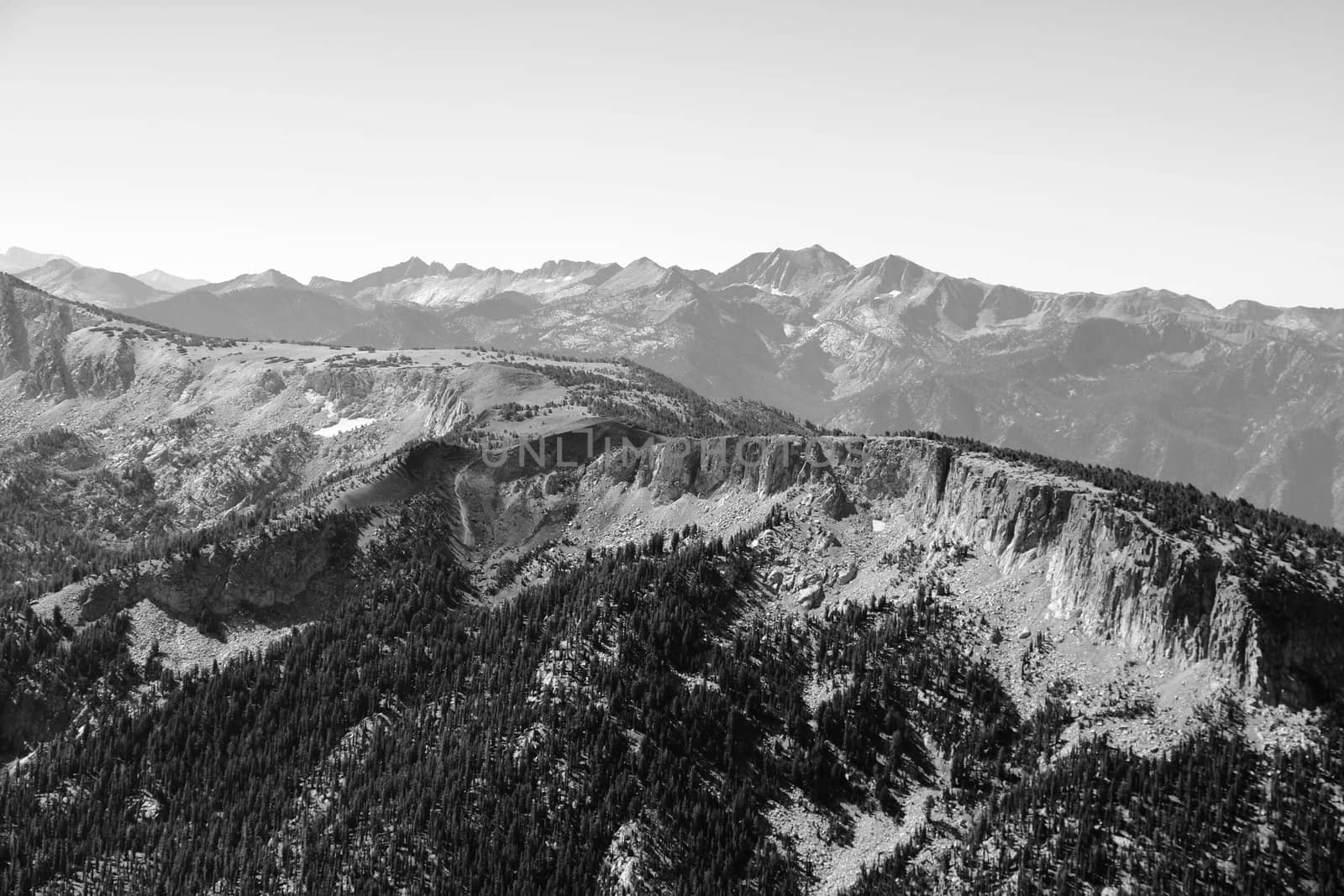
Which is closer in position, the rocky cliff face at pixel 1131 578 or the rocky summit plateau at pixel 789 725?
the rocky summit plateau at pixel 789 725

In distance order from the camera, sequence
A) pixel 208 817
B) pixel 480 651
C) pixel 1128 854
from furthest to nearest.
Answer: pixel 480 651 < pixel 208 817 < pixel 1128 854

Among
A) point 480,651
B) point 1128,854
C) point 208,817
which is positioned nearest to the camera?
point 1128,854

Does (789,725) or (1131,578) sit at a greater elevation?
(1131,578)

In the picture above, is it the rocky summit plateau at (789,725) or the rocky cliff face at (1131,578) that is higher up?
the rocky cliff face at (1131,578)

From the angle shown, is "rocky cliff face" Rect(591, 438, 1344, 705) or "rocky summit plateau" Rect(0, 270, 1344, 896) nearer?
"rocky summit plateau" Rect(0, 270, 1344, 896)

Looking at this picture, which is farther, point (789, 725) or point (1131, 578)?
point (789, 725)

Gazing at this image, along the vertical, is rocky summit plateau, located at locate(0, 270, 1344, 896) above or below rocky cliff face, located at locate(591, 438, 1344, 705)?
below

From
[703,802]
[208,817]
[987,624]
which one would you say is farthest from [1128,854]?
[208,817]

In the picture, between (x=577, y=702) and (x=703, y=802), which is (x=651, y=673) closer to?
(x=577, y=702)
